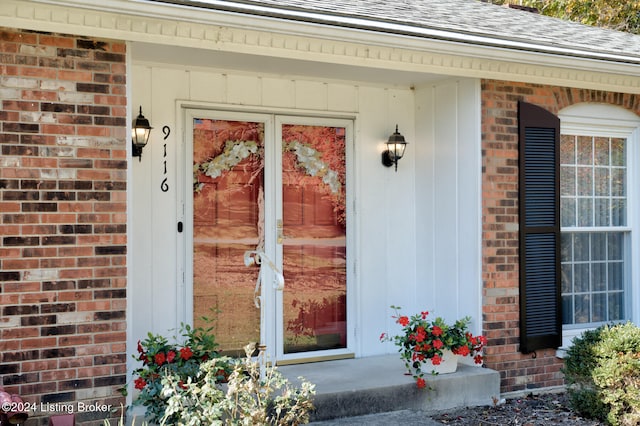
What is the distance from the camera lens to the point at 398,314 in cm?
672

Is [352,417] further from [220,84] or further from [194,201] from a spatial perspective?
[220,84]

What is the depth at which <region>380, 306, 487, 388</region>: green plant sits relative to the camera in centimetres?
564

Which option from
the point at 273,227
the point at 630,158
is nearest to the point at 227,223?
the point at 273,227

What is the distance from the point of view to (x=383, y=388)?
543 centimetres

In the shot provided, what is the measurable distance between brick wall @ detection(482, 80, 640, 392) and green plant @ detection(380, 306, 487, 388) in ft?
1.32

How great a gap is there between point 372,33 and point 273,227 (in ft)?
6.67

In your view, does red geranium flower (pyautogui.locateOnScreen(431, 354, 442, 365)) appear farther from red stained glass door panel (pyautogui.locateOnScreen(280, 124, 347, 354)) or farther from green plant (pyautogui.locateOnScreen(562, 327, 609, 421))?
red stained glass door panel (pyautogui.locateOnScreen(280, 124, 347, 354))

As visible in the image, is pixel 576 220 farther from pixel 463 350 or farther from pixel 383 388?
pixel 383 388

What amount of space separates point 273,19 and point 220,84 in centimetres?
141

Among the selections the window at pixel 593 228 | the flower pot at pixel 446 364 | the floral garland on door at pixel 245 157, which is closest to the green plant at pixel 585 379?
the flower pot at pixel 446 364

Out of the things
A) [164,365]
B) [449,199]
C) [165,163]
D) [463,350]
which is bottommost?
[463,350]

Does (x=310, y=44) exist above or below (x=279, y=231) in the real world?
above

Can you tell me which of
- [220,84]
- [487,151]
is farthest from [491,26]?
[220,84]

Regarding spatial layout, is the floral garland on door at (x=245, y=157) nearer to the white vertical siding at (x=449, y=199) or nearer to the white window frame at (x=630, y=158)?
the white vertical siding at (x=449, y=199)
